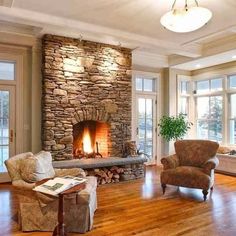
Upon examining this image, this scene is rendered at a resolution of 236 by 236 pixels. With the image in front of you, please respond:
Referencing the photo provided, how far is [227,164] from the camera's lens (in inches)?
255

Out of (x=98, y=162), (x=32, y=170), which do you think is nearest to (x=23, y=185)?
(x=32, y=170)

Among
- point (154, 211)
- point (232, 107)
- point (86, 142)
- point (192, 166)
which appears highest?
point (232, 107)

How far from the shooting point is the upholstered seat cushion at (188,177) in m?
4.38

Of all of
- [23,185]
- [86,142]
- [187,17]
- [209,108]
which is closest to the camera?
[23,185]

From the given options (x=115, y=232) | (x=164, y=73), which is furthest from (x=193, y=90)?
(x=115, y=232)

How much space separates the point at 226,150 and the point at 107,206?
420cm

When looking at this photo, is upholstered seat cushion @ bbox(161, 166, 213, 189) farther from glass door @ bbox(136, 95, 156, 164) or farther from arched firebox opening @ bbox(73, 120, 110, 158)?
glass door @ bbox(136, 95, 156, 164)

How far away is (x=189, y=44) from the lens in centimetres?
611

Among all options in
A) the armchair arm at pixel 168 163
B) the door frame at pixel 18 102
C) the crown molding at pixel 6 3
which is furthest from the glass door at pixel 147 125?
the crown molding at pixel 6 3

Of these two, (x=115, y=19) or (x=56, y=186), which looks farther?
(x=115, y=19)

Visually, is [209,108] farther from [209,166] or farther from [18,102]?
[18,102]

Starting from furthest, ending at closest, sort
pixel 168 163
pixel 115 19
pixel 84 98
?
pixel 84 98 → pixel 168 163 → pixel 115 19

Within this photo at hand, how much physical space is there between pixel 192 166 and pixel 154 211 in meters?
1.49

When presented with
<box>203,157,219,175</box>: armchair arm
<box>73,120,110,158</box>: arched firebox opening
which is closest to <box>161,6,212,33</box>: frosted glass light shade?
<box>203,157,219,175</box>: armchair arm
